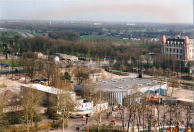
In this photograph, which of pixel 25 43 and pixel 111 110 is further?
pixel 25 43

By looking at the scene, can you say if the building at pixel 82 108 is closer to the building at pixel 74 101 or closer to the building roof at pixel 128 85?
the building at pixel 74 101

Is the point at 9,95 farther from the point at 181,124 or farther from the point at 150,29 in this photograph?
the point at 150,29

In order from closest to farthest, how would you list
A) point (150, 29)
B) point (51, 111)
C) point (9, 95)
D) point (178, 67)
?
point (51, 111) → point (9, 95) → point (178, 67) → point (150, 29)

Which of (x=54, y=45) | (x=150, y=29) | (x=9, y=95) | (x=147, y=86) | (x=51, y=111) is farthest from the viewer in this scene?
(x=150, y=29)

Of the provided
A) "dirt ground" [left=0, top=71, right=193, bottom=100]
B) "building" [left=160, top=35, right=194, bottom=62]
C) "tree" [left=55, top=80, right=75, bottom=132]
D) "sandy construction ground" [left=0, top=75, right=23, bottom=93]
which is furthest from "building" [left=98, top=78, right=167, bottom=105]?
"building" [left=160, top=35, right=194, bottom=62]

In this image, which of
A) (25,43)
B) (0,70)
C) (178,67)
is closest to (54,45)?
(25,43)

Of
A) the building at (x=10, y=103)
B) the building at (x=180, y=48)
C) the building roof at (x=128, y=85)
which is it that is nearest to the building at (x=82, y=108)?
the building roof at (x=128, y=85)

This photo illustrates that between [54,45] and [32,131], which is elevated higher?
[54,45]

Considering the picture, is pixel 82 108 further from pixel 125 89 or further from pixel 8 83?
pixel 8 83
